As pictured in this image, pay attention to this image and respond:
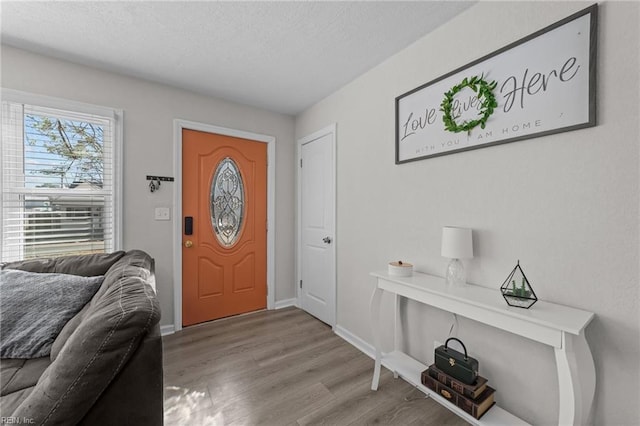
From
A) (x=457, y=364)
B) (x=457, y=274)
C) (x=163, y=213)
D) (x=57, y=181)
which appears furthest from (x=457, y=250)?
(x=57, y=181)

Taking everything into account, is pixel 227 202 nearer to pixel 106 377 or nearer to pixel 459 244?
pixel 106 377

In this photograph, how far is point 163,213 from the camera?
8.58ft

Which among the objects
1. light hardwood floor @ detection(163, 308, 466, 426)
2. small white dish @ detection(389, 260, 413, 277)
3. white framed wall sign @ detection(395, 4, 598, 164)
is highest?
white framed wall sign @ detection(395, 4, 598, 164)

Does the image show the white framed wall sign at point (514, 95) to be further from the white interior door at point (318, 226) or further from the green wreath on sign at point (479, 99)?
the white interior door at point (318, 226)

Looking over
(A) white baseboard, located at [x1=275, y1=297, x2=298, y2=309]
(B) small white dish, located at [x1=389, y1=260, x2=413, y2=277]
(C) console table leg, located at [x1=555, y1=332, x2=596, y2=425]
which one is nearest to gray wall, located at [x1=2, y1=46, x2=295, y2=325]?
(A) white baseboard, located at [x1=275, y1=297, x2=298, y2=309]

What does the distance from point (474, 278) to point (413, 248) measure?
46 cm

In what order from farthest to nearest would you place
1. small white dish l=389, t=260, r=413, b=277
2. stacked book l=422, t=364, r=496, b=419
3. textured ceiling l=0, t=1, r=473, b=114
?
1. small white dish l=389, t=260, r=413, b=277
2. textured ceiling l=0, t=1, r=473, b=114
3. stacked book l=422, t=364, r=496, b=419

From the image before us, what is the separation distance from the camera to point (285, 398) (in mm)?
1749

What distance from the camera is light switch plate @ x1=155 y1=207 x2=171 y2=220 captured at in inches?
102

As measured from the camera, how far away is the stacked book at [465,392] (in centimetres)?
136

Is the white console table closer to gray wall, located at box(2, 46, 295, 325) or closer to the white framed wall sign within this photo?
the white framed wall sign

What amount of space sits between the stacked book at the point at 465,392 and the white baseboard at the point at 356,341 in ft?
2.14

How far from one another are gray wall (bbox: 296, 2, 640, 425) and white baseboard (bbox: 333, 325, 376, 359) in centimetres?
8

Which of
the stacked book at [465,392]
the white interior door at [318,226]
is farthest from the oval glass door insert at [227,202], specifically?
the stacked book at [465,392]
